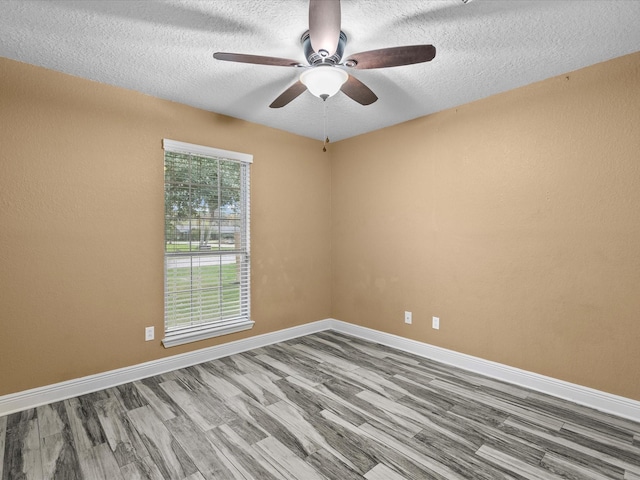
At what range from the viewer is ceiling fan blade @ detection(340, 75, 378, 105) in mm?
2164

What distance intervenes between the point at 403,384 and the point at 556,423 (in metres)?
1.07

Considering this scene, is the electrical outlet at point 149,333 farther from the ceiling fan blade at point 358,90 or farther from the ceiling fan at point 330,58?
the ceiling fan blade at point 358,90

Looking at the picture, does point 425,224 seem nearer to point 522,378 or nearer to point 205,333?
point 522,378

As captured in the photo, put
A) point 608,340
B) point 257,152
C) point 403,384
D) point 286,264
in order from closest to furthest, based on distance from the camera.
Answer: point 608,340
point 403,384
point 257,152
point 286,264

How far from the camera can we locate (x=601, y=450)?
6.38 feet

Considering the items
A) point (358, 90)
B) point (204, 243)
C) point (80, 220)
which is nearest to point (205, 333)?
point (204, 243)

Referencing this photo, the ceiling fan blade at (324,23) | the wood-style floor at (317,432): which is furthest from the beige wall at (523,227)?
the ceiling fan blade at (324,23)

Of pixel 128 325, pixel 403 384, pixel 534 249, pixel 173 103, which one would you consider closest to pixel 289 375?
pixel 403 384

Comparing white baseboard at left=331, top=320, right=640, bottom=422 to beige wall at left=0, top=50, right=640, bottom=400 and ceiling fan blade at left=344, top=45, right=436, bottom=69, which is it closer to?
beige wall at left=0, top=50, right=640, bottom=400

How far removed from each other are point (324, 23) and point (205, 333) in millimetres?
2888

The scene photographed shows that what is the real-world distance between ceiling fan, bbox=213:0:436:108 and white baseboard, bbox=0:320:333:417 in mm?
2546

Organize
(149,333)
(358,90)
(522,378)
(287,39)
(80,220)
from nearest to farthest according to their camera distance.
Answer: (287,39) → (358,90) → (80,220) → (522,378) → (149,333)

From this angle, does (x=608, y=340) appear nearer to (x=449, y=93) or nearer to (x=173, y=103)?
(x=449, y=93)

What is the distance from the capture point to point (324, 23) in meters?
1.58
